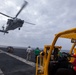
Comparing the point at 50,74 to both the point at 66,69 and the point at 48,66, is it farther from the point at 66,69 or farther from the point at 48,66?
the point at 66,69

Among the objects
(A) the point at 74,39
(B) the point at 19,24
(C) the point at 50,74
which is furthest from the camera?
(B) the point at 19,24

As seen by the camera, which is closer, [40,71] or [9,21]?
[40,71]

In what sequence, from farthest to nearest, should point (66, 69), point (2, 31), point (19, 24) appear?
point (2, 31), point (19, 24), point (66, 69)

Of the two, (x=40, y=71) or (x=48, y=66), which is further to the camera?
(x=40, y=71)

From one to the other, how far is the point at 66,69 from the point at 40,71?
4.57 feet

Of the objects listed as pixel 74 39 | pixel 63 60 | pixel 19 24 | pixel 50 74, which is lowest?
pixel 50 74

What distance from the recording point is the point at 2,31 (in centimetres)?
7012

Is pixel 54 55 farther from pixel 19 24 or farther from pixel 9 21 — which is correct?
pixel 9 21

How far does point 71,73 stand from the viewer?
512cm

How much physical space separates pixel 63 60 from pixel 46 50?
1.02m

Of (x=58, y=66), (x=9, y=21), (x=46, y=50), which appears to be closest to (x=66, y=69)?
(x=58, y=66)

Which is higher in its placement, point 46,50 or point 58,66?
point 46,50

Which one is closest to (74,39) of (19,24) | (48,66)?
(48,66)

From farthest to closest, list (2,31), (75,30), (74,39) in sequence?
1. (2,31)
2. (74,39)
3. (75,30)
